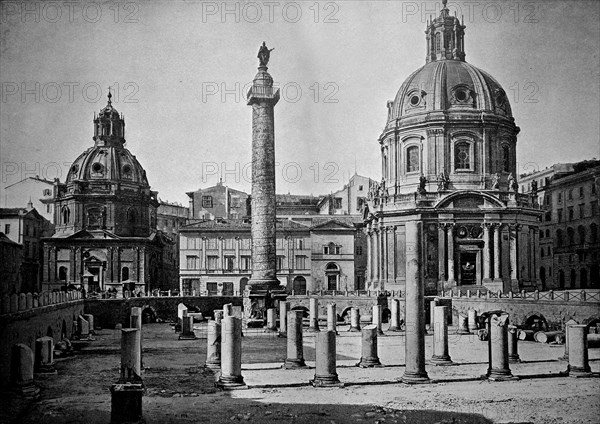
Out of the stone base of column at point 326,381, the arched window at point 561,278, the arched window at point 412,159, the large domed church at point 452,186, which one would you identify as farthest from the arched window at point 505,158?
the stone base of column at point 326,381

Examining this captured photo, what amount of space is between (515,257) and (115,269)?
30033mm

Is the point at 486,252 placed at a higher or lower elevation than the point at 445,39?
lower

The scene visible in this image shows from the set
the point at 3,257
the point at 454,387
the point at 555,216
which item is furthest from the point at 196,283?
the point at 454,387

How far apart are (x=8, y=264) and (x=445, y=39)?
41569 millimetres

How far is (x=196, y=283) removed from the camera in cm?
6538

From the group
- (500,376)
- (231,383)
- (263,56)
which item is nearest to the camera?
(231,383)

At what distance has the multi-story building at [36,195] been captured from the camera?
41463 mm

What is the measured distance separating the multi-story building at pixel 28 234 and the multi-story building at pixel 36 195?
780 mm

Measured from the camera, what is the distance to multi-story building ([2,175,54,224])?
41.5 meters

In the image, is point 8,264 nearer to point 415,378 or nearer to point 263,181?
point 263,181

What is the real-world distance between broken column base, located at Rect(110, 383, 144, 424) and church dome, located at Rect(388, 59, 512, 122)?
4651cm

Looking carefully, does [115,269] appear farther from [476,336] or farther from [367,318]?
[476,336]

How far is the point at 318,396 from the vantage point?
17.5 m

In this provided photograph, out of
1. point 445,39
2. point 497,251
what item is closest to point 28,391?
point 497,251
